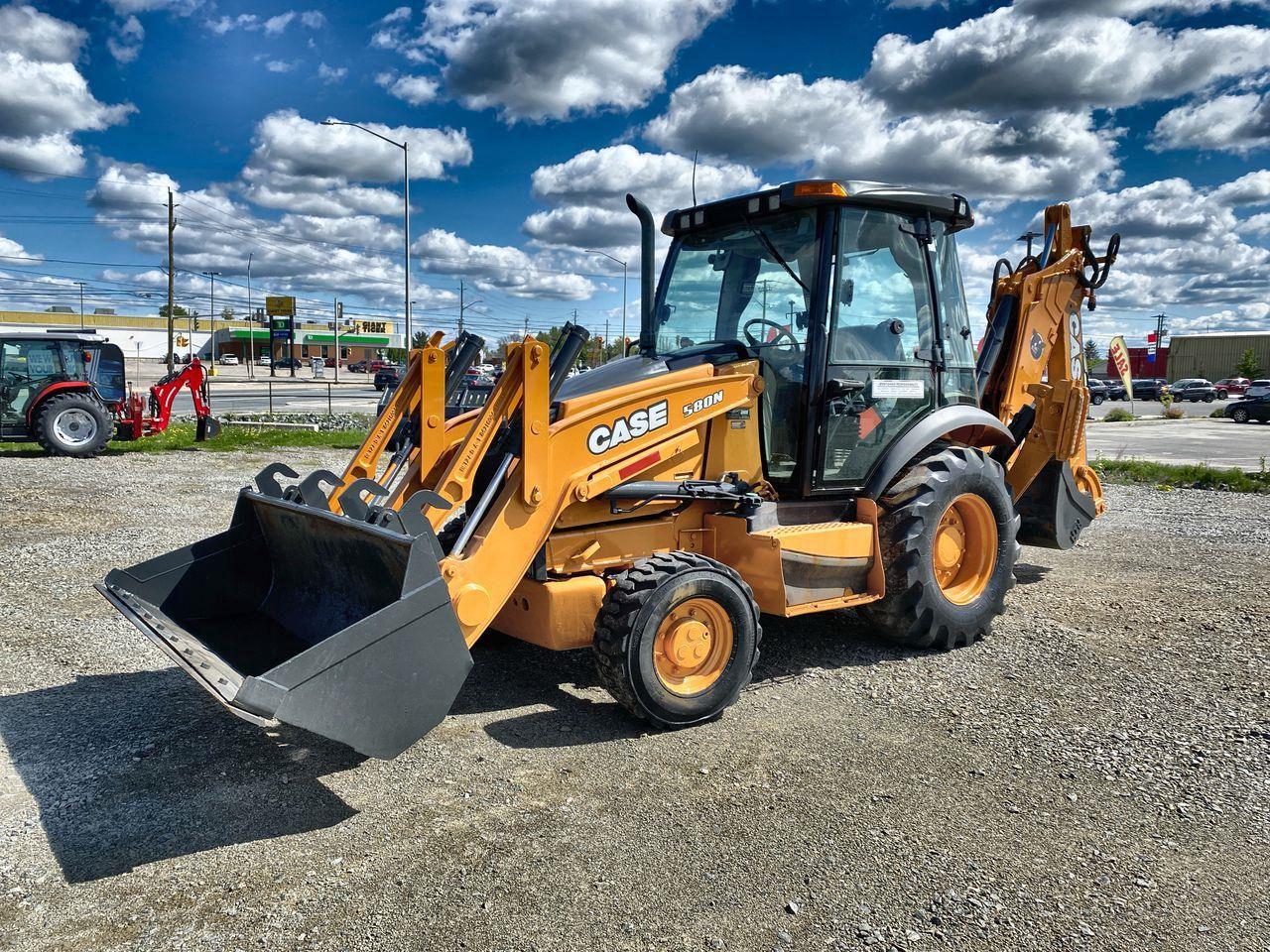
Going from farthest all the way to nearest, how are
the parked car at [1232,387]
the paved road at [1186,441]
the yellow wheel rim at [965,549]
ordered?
1. the parked car at [1232,387]
2. the paved road at [1186,441]
3. the yellow wheel rim at [965,549]

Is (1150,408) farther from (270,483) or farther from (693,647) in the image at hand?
(270,483)

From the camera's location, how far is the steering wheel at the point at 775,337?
5527mm

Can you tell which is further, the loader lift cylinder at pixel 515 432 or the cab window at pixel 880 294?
the cab window at pixel 880 294

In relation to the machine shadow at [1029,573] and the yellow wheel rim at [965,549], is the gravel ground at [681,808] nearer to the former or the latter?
the yellow wheel rim at [965,549]

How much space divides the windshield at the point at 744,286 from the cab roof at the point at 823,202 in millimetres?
97

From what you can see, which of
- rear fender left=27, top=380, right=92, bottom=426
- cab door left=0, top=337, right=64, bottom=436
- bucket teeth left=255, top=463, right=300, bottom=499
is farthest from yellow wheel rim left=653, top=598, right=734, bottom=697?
cab door left=0, top=337, right=64, bottom=436

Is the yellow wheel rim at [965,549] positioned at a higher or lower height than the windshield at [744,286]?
lower

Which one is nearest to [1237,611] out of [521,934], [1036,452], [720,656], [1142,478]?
[1036,452]

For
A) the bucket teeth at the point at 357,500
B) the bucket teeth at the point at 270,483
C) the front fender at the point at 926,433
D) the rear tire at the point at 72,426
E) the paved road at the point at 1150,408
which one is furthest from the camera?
the paved road at the point at 1150,408

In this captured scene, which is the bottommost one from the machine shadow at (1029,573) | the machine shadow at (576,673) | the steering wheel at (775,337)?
the machine shadow at (576,673)

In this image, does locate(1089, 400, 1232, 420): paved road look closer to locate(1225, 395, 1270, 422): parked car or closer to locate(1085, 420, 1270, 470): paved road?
locate(1225, 395, 1270, 422): parked car

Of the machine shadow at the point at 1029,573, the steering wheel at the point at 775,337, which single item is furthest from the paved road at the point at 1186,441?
the steering wheel at the point at 775,337

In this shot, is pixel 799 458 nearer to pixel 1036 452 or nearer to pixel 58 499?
pixel 1036 452

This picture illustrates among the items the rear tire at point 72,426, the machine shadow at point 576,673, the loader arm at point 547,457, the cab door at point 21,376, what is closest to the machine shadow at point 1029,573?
the machine shadow at point 576,673
